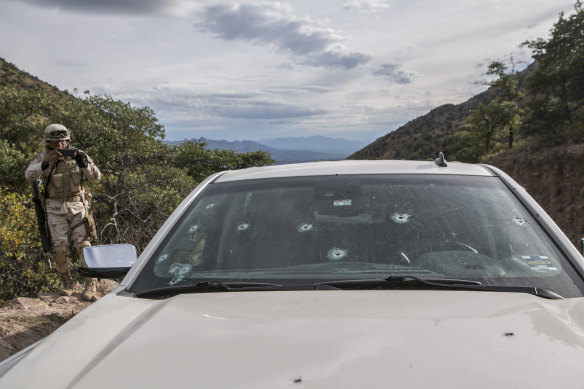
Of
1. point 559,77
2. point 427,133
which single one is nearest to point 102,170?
point 559,77

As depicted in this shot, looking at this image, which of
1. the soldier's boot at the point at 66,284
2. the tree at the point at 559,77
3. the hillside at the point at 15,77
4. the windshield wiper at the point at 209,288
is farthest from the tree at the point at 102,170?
the hillside at the point at 15,77

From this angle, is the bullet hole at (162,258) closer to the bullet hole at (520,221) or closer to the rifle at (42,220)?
the bullet hole at (520,221)

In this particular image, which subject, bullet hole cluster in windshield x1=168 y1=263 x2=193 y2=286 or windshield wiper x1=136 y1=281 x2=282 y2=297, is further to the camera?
bullet hole cluster in windshield x1=168 y1=263 x2=193 y2=286

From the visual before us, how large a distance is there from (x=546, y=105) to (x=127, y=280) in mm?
27486

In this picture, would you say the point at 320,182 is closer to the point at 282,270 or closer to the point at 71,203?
the point at 282,270

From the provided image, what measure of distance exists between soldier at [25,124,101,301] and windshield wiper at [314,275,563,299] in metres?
4.84

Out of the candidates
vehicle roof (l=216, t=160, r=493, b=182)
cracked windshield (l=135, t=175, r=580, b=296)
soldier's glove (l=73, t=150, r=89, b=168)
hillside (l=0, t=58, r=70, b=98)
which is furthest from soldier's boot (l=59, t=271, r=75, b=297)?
hillside (l=0, t=58, r=70, b=98)

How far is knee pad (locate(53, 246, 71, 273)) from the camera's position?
5.88 metres

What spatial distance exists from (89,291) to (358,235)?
473 cm

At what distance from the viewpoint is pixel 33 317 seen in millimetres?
4770

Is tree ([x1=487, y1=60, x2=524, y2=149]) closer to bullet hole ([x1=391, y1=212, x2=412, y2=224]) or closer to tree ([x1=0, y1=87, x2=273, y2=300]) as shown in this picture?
tree ([x1=0, y1=87, x2=273, y2=300])

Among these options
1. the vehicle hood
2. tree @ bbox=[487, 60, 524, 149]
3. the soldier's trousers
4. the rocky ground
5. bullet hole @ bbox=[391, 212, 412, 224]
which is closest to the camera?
the vehicle hood

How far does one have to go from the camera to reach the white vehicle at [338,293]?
3.96 ft

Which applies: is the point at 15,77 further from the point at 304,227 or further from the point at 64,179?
the point at 304,227
